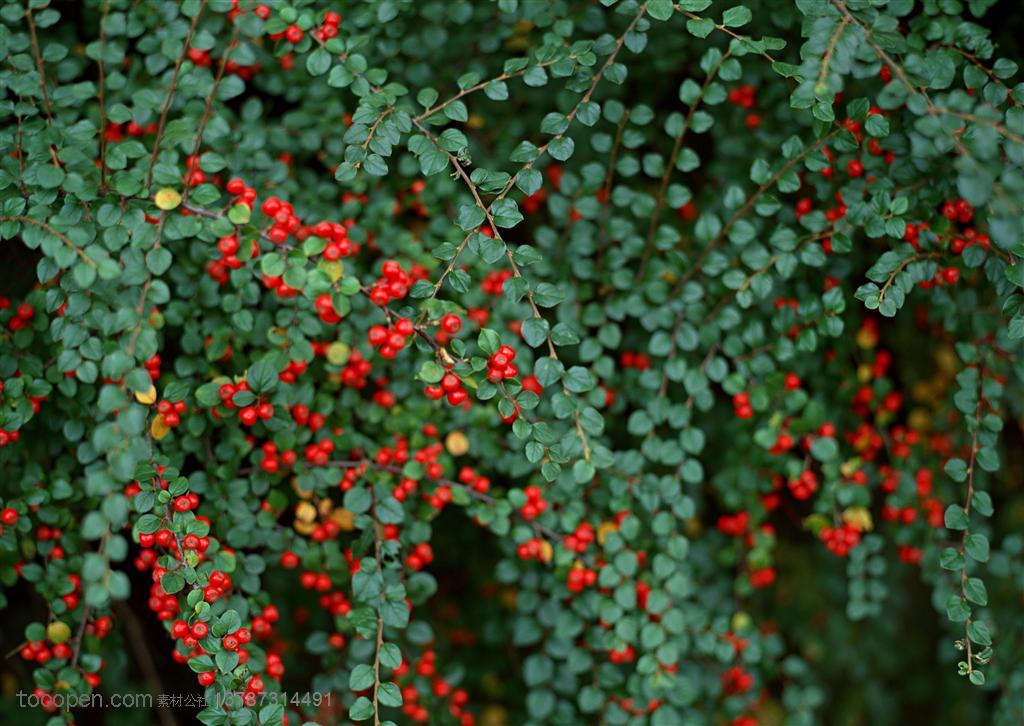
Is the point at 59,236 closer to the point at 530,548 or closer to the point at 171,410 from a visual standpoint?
the point at 171,410

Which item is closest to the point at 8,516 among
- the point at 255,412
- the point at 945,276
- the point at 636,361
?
the point at 255,412

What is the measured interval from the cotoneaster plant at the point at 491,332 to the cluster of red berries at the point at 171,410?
0.02 metres

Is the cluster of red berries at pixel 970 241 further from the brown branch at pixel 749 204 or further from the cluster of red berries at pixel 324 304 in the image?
the cluster of red berries at pixel 324 304

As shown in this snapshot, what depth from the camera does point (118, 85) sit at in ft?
4.37

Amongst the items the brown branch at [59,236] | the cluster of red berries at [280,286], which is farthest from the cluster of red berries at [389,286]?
the brown branch at [59,236]

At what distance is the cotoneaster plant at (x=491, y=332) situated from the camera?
1.11 m

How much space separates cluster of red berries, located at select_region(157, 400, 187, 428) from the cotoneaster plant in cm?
2

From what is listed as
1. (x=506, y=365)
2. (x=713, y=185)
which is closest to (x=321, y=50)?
(x=506, y=365)

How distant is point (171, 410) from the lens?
122cm

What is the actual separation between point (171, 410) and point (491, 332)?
1.63 ft

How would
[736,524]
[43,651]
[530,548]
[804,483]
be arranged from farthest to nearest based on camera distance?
[736,524], [804,483], [530,548], [43,651]

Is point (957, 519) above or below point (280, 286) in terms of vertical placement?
below

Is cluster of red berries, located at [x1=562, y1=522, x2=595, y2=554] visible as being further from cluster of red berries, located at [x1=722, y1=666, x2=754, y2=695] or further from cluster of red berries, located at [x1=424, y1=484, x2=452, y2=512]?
cluster of red berries, located at [x1=722, y1=666, x2=754, y2=695]

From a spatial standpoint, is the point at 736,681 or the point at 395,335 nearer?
the point at 395,335
